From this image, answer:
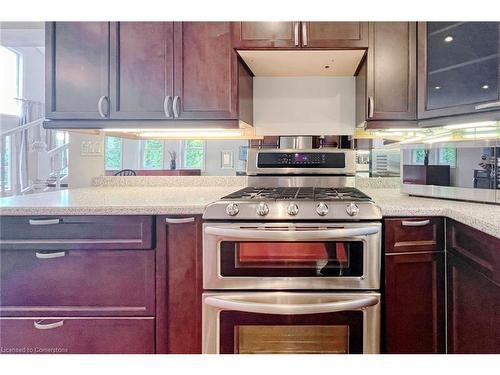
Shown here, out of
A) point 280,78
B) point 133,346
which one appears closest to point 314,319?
point 133,346

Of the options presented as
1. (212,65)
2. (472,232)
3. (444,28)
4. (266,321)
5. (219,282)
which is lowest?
(266,321)

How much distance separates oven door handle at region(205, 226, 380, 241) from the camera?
1410 mm

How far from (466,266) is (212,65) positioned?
1.52m

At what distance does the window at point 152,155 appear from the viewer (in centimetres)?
234

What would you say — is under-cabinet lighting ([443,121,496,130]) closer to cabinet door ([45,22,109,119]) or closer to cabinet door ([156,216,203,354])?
cabinet door ([156,216,203,354])

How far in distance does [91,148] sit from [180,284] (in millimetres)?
1335

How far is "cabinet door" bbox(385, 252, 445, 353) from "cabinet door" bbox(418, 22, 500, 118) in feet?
2.42

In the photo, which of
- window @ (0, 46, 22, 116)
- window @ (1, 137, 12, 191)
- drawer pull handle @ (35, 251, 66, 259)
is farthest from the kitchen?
window @ (0, 46, 22, 116)

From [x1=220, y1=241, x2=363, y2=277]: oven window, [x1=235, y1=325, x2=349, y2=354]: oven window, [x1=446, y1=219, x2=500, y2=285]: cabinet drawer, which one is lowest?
[x1=235, y1=325, x2=349, y2=354]: oven window

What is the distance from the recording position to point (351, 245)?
1458mm

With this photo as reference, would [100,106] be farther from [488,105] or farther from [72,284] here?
[488,105]

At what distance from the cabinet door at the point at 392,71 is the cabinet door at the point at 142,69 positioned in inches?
42.8

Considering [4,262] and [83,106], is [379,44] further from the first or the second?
[4,262]

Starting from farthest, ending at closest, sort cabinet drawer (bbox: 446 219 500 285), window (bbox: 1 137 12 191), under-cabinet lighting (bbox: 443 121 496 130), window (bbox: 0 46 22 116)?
1. window (bbox: 0 46 22 116)
2. window (bbox: 1 137 12 191)
3. under-cabinet lighting (bbox: 443 121 496 130)
4. cabinet drawer (bbox: 446 219 500 285)
